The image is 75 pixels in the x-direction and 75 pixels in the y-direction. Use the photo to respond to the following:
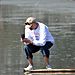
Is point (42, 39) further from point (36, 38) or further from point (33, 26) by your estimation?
point (33, 26)

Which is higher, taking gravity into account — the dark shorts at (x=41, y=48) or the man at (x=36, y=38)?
the man at (x=36, y=38)

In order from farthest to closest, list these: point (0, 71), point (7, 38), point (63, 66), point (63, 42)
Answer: point (7, 38)
point (63, 42)
point (63, 66)
point (0, 71)

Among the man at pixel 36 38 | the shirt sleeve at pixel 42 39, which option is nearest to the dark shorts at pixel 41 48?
the man at pixel 36 38

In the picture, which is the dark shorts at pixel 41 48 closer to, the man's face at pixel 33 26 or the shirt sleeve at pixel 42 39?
the shirt sleeve at pixel 42 39

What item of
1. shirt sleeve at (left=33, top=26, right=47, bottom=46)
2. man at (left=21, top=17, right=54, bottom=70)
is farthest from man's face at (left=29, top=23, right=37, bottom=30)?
shirt sleeve at (left=33, top=26, right=47, bottom=46)

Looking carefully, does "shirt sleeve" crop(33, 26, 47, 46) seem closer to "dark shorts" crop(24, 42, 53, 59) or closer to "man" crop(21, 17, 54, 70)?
"man" crop(21, 17, 54, 70)

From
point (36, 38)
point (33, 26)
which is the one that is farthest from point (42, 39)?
point (33, 26)

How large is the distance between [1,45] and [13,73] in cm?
422

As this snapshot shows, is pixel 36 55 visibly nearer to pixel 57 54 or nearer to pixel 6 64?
pixel 57 54

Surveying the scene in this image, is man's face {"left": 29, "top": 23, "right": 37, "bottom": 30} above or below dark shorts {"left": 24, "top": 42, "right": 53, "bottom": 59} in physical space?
above


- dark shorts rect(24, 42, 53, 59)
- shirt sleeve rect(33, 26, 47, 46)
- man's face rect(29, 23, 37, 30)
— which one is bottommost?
dark shorts rect(24, 42, 53, 59)

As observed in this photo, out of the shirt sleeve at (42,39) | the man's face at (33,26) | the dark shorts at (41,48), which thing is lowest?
the dark shorts at (41,48)

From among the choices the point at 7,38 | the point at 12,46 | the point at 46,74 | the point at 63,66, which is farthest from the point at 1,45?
the point at 46,74

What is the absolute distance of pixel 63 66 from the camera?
A: 898 centimetres
